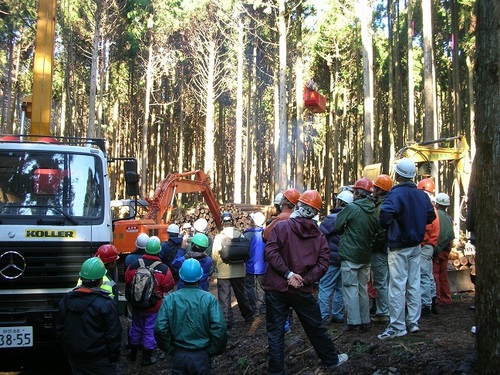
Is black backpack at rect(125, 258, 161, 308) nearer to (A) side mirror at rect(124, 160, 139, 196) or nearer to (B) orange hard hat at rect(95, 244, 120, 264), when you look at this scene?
(B) orange hard hat at rect(95, 244, 120, 264)

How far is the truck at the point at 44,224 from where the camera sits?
6215 millimetres

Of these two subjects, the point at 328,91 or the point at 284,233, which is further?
the point at 328,91

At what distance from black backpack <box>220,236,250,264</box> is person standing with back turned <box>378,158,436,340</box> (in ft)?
10.3

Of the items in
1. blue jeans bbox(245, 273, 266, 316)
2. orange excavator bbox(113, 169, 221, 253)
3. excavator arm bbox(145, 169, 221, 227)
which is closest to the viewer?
blue jeans bbox(245, 273, 266, 316)

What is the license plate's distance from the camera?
603cm

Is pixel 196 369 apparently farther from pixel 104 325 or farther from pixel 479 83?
pixel 479 83

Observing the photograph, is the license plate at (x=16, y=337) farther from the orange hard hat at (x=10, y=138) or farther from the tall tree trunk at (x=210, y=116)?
the tall tree trunk at (x=210, y=116)

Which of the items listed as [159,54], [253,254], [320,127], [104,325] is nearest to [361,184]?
[253,254]

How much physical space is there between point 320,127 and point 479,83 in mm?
36211

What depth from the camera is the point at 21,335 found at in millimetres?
6090

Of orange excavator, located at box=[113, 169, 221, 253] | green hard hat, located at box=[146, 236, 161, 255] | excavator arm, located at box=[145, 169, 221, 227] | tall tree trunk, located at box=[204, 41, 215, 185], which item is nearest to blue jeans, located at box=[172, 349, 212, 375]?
green hard hat, located at box=[146, 236, 161, 255]

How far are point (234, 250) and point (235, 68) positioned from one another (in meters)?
25.7

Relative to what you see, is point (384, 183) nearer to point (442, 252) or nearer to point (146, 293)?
point (442, 252)

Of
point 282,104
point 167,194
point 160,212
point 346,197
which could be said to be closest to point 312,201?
→ point 346,197
